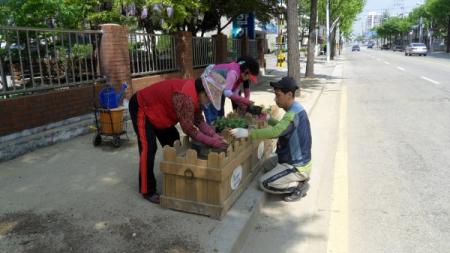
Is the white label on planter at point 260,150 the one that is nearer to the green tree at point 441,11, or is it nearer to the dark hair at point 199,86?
the dark hair at point 199,86

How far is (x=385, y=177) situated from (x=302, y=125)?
1.75 meters

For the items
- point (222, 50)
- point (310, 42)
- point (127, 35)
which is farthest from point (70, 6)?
point (310, 42)

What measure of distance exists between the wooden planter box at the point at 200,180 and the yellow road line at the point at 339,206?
1.04m

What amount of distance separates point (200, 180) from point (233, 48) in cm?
1403

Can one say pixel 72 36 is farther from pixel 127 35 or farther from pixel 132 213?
pixel 132 213

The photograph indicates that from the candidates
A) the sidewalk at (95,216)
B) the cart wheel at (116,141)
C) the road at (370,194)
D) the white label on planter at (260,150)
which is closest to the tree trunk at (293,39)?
the road at (370,194)

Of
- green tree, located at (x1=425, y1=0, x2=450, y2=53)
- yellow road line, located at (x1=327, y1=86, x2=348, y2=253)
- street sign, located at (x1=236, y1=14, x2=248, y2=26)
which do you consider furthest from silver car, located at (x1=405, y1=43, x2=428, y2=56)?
yellow road line, located at (x1=327, y1=86, x2=348, y2=253)

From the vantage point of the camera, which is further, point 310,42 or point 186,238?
point 310,42

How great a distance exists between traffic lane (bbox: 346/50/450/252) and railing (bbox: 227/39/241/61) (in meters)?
7.21

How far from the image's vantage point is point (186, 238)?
3.69 meters

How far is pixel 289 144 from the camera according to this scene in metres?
4.75

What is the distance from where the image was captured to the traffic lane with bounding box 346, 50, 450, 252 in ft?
13.2

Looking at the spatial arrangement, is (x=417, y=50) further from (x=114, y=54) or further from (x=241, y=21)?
(x=114, y=54)

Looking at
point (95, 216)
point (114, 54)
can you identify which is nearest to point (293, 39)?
point (114, 54)
